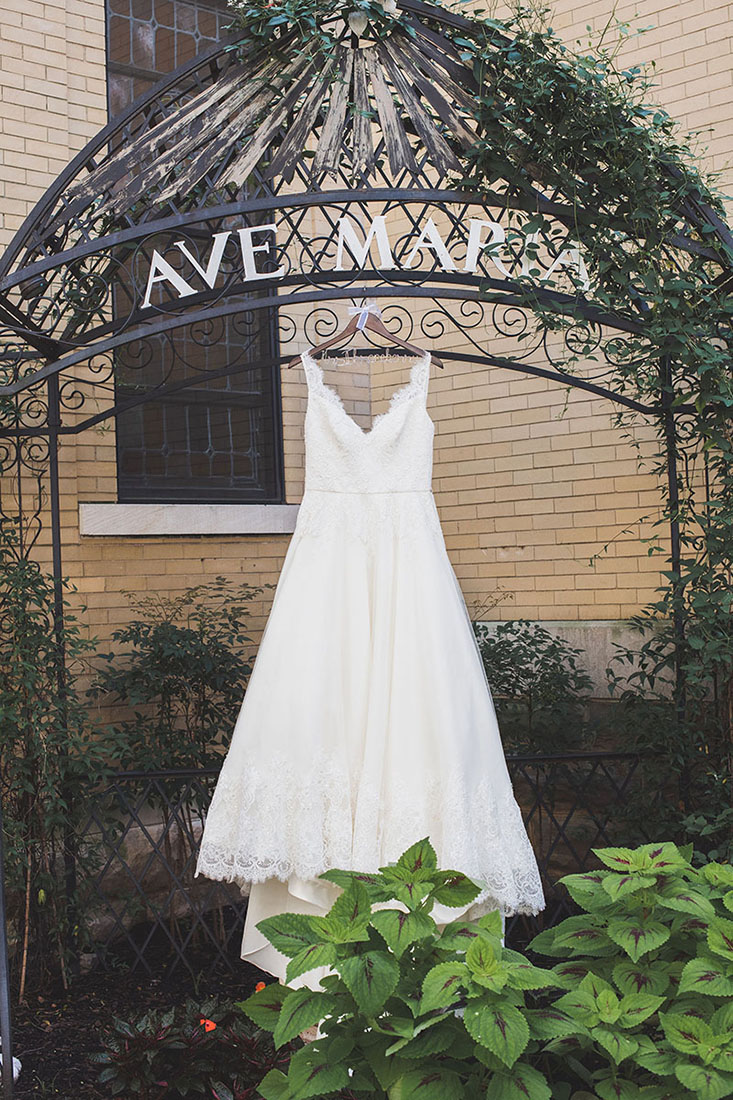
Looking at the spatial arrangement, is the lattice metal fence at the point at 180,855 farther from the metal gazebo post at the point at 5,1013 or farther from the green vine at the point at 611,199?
the metal gazebo post at the point at 5,1013

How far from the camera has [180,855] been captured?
5.10m

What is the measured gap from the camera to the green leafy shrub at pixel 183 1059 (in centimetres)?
339

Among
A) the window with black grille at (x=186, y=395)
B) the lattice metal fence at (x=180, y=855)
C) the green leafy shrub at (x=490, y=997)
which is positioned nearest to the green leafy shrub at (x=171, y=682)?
the lattice metal fence at (x=180, y=855)

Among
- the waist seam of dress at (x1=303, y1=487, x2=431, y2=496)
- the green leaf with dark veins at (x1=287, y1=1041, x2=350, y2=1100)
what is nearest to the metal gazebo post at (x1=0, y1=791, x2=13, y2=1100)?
the green leaf with dark veins at (x1=287, y1=1041, x2=350, y2=1100)

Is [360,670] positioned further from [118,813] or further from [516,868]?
[118,813]

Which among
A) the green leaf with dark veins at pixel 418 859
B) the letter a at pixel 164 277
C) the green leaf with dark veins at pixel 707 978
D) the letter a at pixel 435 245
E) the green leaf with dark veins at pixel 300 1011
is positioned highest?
the letter a at pixel 435 245

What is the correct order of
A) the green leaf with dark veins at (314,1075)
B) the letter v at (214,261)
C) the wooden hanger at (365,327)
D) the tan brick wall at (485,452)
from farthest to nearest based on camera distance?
the tan brick wall at (485,452) < the letter v at (214,261) < the wooden hanger at (365,327) < the green leaf with dark veins at (314,1075)

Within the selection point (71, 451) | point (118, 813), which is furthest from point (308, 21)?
point (118, 813)

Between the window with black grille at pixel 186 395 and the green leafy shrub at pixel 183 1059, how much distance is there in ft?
9.67

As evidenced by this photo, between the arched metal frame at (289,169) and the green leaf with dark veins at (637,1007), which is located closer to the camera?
the green leaf with dark veins at (637,1007)

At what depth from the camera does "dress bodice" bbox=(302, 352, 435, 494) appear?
11.7 ft

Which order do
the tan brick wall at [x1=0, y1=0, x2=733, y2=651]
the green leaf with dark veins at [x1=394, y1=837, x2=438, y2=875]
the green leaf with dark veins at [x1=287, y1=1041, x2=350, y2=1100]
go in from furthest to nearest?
the tan brick wall at [x1=0, y1=0, x2=733, y2=651] < the green leaf with dark veins at [x1=394, y1=837, x2=438, y2=875] < the green leaf with dark veins at [x1=287, y1=1041, x2=350, y2=1100]

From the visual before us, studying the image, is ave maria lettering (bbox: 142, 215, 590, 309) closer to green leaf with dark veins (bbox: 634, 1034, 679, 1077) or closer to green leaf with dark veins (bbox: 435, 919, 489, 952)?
green leaf with dark veins (bbox: 435, 919, 489, 952)

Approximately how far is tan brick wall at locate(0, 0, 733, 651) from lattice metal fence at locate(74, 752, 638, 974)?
0.97 metres
